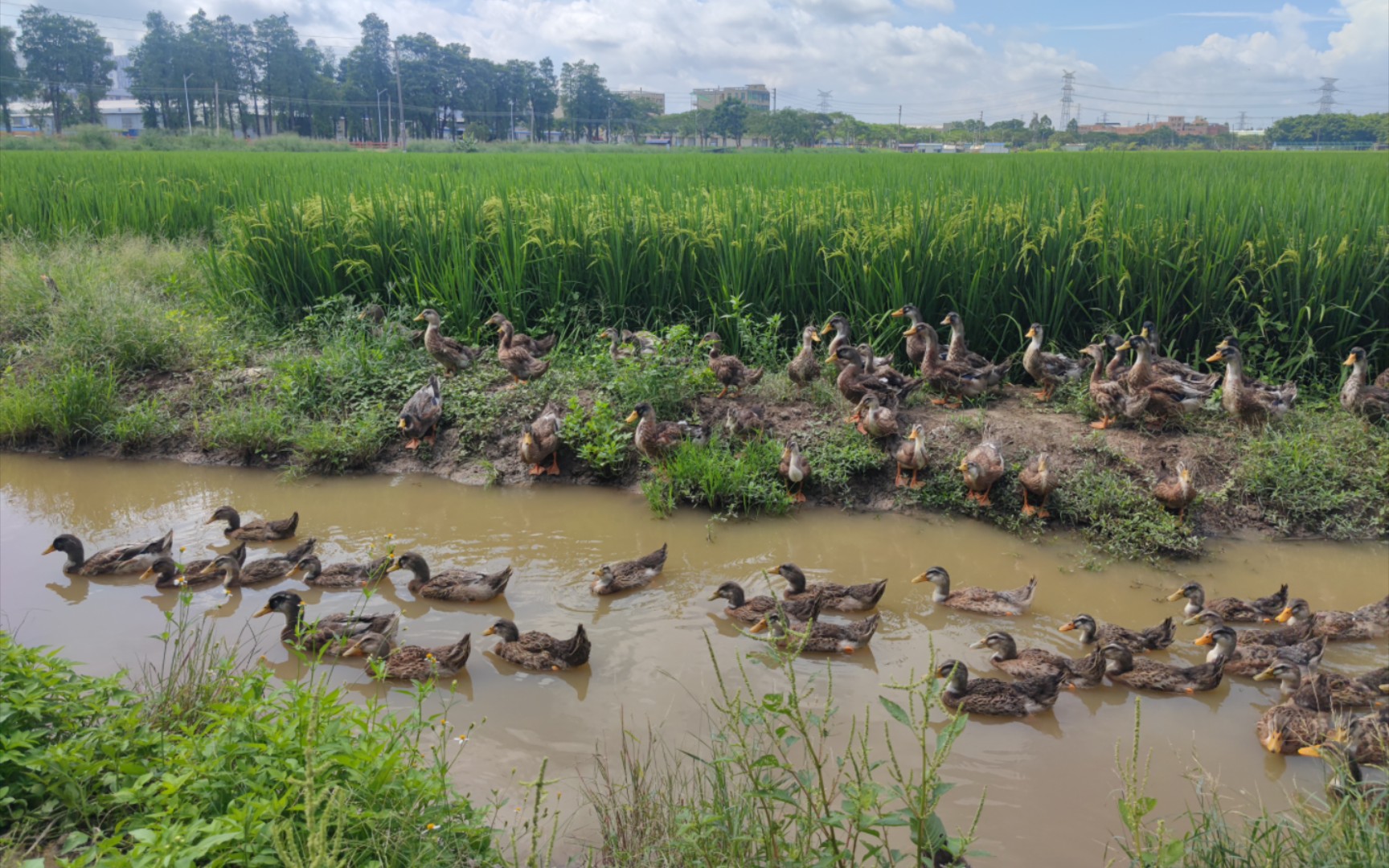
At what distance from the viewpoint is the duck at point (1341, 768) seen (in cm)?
373

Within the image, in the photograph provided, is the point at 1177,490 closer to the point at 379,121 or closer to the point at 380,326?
the point at 380,326

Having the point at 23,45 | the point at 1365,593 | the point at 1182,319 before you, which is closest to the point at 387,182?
the point at 1182,319

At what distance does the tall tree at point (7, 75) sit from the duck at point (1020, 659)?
74129 mm

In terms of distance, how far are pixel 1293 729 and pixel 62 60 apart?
81884mm

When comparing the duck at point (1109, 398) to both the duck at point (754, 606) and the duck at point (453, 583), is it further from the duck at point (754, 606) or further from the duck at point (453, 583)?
the duck at point (453, 583)

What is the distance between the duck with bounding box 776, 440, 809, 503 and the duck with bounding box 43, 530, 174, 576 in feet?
16.0

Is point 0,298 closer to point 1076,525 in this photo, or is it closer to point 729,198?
→ point 729,198

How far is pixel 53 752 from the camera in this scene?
3.25m

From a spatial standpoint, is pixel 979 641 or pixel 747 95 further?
pixel 747 95

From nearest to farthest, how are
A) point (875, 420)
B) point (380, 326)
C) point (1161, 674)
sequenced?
point (1161, 674) → point (875, 420) → point (380, 326)

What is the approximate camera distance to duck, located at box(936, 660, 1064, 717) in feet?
16.2

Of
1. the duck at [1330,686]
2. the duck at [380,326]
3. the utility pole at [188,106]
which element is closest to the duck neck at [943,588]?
the duck at [1330,686]

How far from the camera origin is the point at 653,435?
26.0 ft

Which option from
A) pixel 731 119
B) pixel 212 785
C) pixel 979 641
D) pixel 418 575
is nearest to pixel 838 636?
pixel 979 641
